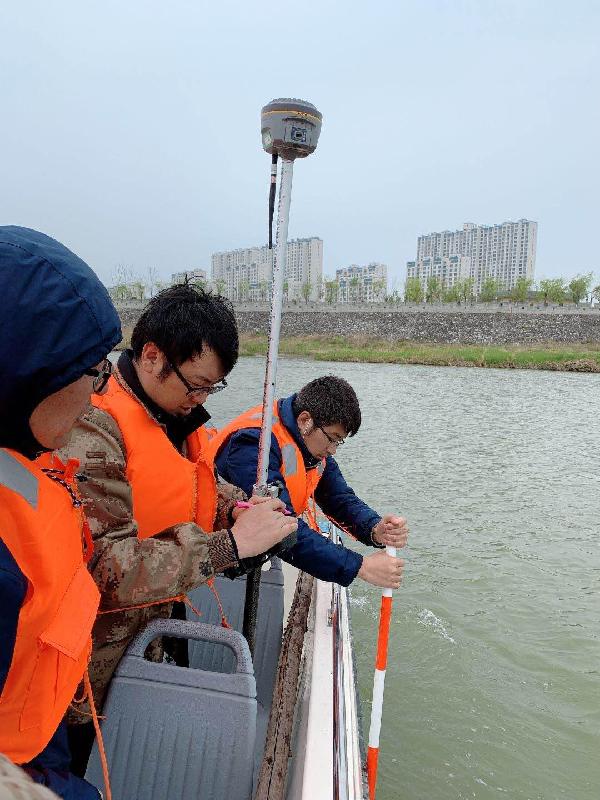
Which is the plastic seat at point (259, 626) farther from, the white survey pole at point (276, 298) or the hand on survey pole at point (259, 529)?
the hand on survey pole at point (259, 529)

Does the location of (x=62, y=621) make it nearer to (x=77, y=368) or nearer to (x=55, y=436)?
(x=55, y=436)

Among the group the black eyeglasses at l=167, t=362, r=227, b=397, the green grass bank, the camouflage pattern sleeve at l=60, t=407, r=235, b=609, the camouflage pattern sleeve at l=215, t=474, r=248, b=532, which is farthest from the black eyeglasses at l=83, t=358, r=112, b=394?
the green grass bank

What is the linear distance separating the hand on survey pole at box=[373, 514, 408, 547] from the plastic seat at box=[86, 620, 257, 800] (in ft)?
4.57

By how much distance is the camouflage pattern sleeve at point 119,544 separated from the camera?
138cm

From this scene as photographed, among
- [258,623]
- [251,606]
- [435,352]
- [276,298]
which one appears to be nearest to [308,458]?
[258,623]

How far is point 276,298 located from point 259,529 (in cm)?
76

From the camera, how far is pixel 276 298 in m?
2.04

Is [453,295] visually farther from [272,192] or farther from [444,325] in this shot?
[272,192]

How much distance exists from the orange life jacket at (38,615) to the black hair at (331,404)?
5.41 ft

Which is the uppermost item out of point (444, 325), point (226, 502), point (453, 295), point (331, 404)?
point (453, 295)

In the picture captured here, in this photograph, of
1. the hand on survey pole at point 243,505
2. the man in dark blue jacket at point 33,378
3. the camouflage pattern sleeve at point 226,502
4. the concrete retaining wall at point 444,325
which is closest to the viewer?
the man in dark blue jacket at point 33,378

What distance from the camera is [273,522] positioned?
1.69 meters

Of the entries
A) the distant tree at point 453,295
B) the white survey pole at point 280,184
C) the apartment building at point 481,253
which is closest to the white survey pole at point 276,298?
the white survey pole at point 280,184

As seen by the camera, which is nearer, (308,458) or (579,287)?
(308,458)
